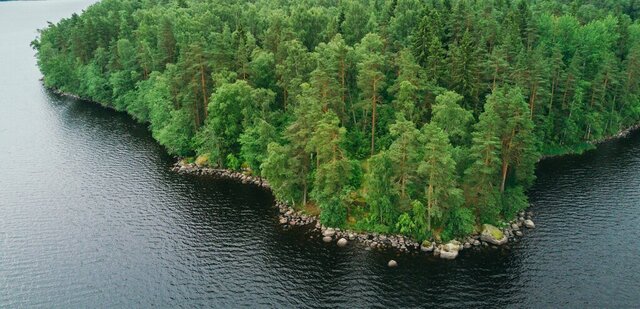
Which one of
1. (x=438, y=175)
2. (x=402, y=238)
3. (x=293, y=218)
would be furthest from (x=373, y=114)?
→ (x=402, y=238)

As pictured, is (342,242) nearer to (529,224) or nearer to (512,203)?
(512,203)

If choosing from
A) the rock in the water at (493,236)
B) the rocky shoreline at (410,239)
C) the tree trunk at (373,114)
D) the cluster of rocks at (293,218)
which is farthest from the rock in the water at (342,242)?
the tree trunk at (373,114)

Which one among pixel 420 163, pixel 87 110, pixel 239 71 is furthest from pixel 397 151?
pixel 87 110

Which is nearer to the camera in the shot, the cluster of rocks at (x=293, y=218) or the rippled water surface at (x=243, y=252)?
the rippled water surface at (x=243, y=252)

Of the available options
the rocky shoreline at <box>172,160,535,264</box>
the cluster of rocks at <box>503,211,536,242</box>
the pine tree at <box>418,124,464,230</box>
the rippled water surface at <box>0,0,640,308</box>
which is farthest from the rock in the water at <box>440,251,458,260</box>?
the cluster of rocks at <box>503,211,536,242</box>

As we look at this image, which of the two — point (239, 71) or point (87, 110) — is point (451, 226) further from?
point (87, 110)

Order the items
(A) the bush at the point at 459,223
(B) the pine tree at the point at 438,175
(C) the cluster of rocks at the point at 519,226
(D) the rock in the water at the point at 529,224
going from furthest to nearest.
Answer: (D) the rock in the water at the point at 529,224 → (C) the cluster of rocks at the point at 519,226 → (A) the bush at the point at 459,223 → (B) the pine tree at the point at 438,175

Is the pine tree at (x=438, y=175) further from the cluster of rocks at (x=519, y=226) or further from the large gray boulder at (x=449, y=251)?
the cluster of rocks at (x=519, y=226)

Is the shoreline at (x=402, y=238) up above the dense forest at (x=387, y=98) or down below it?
below
